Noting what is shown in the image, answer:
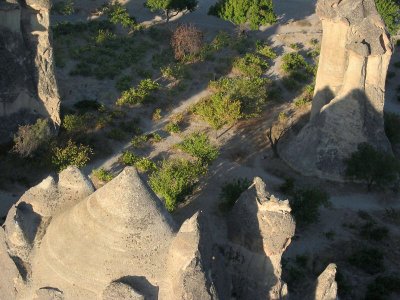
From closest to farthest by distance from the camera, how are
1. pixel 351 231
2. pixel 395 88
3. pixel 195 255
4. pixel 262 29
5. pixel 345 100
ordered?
pixel 195 255 → pixel 351 231 → pixel 345 100 → pixel 395 88 → pixel 262 29

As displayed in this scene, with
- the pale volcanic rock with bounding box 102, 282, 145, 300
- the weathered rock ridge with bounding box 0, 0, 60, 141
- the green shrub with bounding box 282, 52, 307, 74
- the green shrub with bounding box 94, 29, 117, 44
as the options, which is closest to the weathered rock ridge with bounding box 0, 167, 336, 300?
the pale volcanic rock with bounding box 102, 282, 145, 300

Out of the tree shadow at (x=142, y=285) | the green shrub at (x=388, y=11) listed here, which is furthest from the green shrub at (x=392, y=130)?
the tree shadow at (x=142, y=285)

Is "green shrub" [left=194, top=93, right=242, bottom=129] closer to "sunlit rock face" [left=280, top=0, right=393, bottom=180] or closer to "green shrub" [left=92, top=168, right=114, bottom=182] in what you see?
"sunlit rock face" [left=280, top=0, right=393, bottom=180]

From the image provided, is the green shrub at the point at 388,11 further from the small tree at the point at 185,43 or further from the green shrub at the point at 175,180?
the green shrub at the point at 175,180

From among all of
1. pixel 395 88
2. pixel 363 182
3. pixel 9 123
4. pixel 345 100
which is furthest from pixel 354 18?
pixel 9 123

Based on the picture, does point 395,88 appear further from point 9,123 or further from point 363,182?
point 9,123

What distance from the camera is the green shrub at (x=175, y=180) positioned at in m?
21.8

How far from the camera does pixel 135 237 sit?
1061 cm

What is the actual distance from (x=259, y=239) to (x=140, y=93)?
20.0 meters

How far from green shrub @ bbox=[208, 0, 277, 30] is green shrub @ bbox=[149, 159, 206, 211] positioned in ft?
56.9

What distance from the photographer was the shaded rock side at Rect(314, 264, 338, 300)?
44.7 feet

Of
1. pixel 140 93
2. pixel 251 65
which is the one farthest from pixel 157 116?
pixel 251 65

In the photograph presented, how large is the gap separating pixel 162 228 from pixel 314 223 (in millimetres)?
13004

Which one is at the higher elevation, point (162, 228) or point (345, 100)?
point (162, 228)
